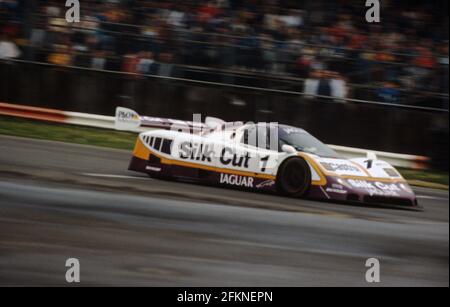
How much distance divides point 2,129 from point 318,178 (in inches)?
198

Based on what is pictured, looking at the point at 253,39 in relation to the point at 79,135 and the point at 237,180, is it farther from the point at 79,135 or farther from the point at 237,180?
the point at 237,180

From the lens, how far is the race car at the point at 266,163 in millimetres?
7863

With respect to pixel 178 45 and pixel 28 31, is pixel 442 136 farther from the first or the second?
pixel 28 31

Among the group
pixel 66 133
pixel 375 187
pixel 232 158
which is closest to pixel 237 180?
pixel 232 158

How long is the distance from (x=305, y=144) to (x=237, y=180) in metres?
0.86

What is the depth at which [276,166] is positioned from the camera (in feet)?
26.9

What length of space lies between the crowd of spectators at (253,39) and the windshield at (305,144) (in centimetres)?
297

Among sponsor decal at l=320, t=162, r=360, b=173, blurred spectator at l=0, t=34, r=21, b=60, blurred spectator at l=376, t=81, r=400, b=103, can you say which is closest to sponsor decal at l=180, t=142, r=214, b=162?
sponsor decal at l=320, t=162, r=360, b=173

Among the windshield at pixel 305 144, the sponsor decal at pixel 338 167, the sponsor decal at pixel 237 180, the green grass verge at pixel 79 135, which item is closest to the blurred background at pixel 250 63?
the green grass verge at pixel 79 135

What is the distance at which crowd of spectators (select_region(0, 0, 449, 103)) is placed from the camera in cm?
1107

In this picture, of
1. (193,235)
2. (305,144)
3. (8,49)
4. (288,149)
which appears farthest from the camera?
(8,49)

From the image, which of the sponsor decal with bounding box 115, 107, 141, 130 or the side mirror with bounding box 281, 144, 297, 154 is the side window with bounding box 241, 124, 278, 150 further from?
the sponsor decal with bounding box 115, 107, 141, 130

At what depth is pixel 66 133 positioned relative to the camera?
11.4 metres
